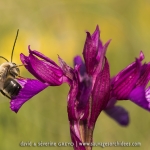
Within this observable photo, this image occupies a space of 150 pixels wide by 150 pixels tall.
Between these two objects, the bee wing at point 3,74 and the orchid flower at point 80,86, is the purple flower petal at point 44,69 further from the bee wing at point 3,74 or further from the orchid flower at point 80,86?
the bee wing at point 3,74

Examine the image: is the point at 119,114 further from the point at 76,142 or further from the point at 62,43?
the point at 62,43

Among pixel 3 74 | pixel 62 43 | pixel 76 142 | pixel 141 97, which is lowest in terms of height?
pixel 76 142

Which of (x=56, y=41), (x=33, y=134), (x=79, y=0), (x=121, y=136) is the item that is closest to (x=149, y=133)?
(x=121, y=136)

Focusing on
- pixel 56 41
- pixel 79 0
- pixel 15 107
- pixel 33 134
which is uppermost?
pixel 79 0

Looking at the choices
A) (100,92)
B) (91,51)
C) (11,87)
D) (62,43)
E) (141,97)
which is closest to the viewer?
(141,97)

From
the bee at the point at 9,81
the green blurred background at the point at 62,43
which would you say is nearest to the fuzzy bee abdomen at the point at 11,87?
the bee at the point at 9,81

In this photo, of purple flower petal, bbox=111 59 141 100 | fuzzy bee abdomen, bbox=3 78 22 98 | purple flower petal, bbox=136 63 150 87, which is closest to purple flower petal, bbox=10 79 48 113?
fuzzy bee abdomen, bbox=3 78 22 98

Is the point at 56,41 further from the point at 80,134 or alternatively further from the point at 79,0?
the point at 80,134

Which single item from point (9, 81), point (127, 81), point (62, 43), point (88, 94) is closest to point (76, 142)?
point (88, 94)
